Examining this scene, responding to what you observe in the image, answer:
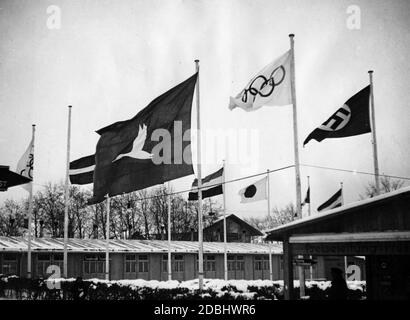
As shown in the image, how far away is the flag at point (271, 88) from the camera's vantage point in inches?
630

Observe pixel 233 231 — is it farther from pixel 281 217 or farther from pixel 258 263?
pixel 281 217

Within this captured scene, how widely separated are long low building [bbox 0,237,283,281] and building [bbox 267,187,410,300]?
73.5ft

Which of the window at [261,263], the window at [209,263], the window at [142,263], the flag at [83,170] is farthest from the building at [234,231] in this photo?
the flag at [83,170]

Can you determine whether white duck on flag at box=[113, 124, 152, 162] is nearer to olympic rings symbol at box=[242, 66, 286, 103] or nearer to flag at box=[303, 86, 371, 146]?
olympic rings symbol at box=[242, 66, 286, 103]

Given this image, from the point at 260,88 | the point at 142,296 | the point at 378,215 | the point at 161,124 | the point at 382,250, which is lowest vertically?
the point at 142,296

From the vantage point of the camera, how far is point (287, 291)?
42.5ft

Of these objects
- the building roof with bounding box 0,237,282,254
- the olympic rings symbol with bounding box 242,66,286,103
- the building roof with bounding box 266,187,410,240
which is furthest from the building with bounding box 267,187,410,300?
the building roof with bounding box 0,237,282,254

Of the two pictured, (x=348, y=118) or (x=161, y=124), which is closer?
(x=161, y=124)

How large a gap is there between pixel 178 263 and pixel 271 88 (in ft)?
92.7
